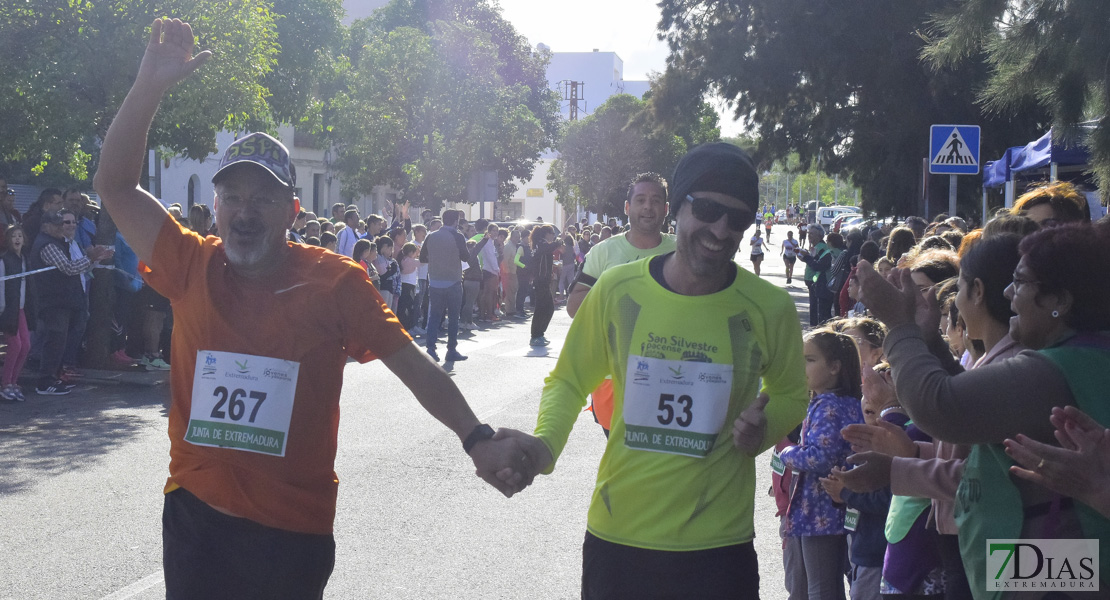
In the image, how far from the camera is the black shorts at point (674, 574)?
9.71 ft

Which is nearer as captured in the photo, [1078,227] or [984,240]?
[1078,227]

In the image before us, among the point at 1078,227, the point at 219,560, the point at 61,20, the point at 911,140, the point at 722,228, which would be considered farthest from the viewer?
the point at 911,140

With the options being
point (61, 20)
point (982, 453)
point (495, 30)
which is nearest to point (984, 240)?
point (982, 453)

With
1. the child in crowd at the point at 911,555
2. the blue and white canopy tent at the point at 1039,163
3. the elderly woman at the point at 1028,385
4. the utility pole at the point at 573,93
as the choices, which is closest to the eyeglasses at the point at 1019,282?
the elderly woman at the point at 1028,385

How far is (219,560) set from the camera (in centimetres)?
292

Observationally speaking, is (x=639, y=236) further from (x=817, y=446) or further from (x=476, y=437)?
(x=476, y=437)

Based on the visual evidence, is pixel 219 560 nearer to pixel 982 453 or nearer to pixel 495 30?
pixel 982 453

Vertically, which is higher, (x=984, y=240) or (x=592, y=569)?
(x=984, y=240)

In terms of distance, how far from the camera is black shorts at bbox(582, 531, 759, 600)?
9.71ft

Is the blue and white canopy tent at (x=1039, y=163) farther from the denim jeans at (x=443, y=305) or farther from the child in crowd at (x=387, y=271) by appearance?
the child in crowd at (x=387, y=271)

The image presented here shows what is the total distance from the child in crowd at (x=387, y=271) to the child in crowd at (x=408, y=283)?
1.07 metres

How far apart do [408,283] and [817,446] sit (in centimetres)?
1433

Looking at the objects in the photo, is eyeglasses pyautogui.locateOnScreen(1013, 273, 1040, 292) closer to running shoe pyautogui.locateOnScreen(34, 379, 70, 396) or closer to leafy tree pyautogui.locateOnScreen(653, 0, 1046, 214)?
running shoe pyautogui.locateOnScreen(34, 379, 70, 396)

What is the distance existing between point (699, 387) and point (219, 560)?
4.39ft
